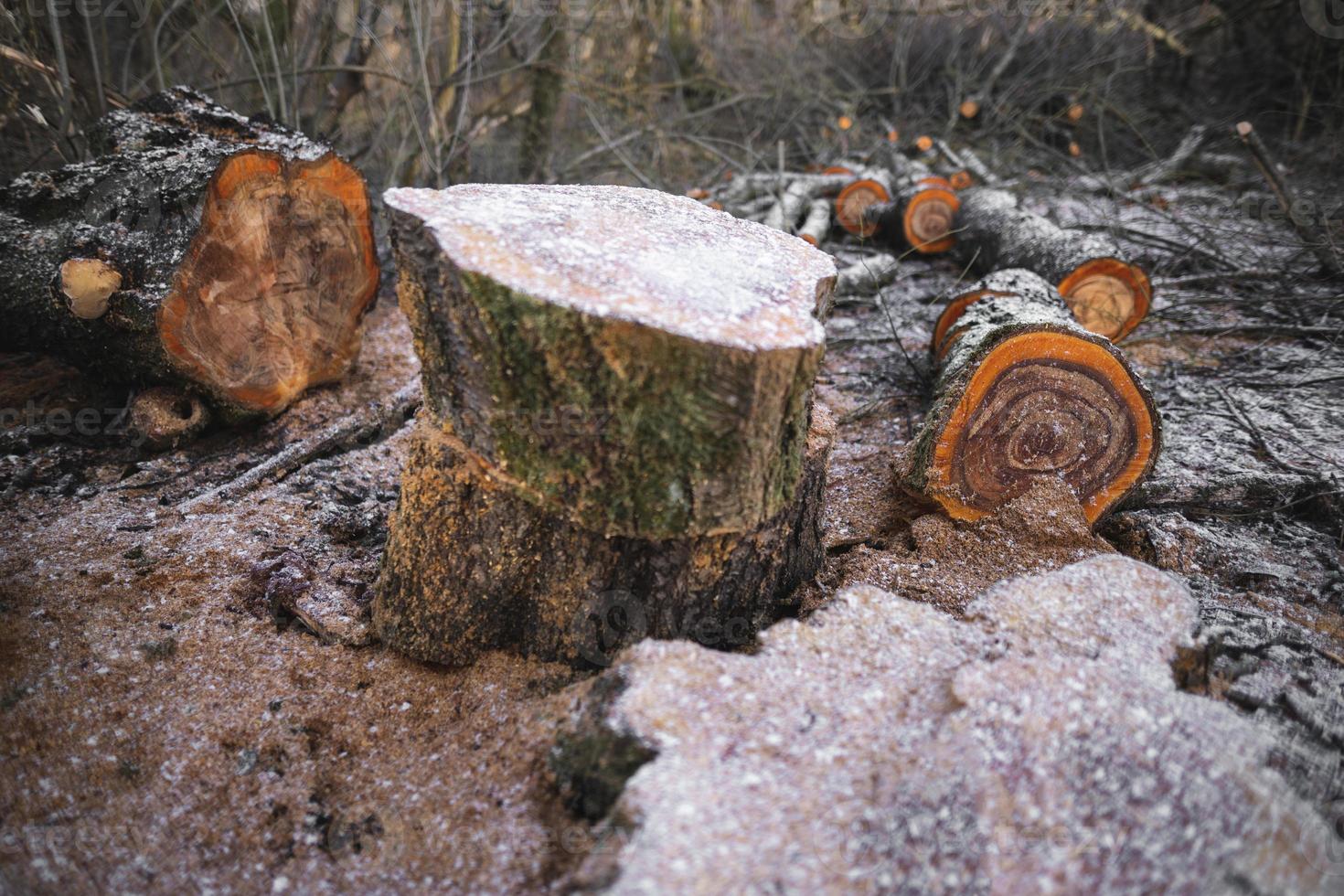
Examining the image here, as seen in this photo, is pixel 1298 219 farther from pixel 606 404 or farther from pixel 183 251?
pixel 183 251

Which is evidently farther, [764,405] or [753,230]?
[753,230]

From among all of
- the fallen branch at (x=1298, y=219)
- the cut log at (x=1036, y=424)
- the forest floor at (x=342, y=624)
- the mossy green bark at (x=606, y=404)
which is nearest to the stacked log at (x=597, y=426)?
the mossy green bark at (x=606, y=404)

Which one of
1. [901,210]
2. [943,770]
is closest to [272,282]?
[943,770]

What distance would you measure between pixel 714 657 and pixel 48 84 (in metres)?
3.71

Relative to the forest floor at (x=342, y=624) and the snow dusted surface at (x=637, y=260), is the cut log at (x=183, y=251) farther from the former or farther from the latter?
the snow dusted surface at (x=637, y=260)

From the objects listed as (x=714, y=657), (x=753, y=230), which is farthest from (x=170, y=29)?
(x=714, y=657)

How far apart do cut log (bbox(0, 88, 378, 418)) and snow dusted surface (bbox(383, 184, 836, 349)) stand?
3.86ft

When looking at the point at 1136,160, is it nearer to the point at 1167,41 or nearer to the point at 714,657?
the point at 1167,41

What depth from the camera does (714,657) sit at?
4.30ft

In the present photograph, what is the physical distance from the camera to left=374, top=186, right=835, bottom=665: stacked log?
1238mm

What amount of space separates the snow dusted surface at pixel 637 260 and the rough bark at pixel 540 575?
41 cm

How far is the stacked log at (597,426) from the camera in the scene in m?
1.24

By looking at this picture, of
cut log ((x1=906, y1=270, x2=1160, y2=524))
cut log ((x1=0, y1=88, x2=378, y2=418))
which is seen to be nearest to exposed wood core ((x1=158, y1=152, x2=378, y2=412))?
cut log ((x1=0, y1=88, x2=378, y2=418))

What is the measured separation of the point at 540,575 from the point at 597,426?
426 mm
